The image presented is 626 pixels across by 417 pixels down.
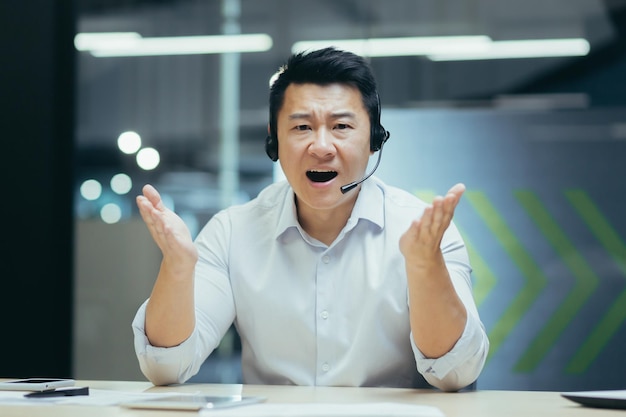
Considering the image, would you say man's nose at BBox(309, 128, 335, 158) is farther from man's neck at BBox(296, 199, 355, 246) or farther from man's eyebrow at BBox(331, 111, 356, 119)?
man's neck at BBox(296, 199, 355, 246)

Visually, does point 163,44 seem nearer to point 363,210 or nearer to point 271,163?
point 271,163

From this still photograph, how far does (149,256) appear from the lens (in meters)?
4.15

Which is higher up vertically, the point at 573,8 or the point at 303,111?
the point at 573,8

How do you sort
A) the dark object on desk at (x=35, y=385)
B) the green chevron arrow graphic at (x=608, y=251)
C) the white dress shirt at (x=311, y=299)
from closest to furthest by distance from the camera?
1. the dark object on desk at (x=35, y=385)
2. the white dress shirt at (x=311, y=299)
3. the green chevron arrow graphic at (x=608, y=251)

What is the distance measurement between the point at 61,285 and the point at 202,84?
121 cm

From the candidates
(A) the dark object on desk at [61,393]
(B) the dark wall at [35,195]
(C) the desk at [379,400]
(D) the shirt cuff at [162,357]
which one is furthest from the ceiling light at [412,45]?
(A) the dark object on desk at [61,393]

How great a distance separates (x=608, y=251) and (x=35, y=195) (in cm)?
268

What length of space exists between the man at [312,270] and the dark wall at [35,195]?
2.19 meters

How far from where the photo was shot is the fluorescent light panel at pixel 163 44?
4.12 meters

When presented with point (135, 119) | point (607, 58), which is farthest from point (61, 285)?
point (607, 58)

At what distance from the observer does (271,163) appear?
401 cm

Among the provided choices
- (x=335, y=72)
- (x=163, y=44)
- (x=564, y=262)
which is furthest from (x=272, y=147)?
(x=163, y=44)

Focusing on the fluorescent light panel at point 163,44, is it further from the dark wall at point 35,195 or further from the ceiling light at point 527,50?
the ceiling light at point 527,50

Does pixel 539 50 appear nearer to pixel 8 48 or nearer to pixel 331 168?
pixel 331 168
